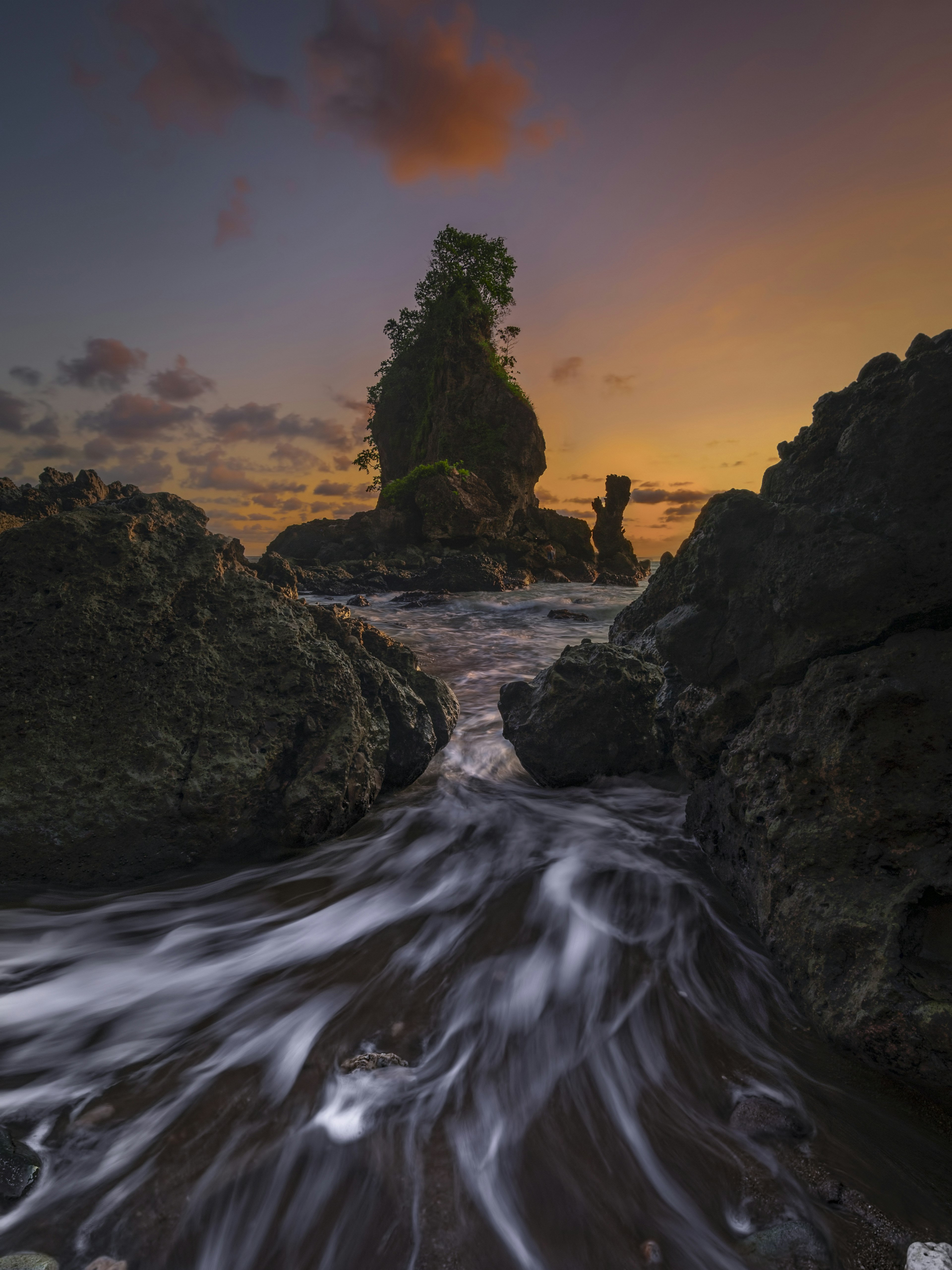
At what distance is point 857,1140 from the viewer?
1913 mm

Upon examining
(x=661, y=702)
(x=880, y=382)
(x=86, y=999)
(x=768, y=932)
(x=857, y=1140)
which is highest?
(x=880, y=382)

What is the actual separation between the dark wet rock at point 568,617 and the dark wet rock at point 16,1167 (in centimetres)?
1667

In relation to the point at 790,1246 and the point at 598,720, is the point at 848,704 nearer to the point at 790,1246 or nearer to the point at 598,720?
the point at 790,1246

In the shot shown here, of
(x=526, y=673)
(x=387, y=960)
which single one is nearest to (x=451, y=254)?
(x=526, y=673)

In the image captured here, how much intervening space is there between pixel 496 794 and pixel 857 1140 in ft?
10.7

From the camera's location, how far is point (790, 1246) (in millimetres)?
1586

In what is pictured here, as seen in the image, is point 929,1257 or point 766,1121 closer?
point 929,1257

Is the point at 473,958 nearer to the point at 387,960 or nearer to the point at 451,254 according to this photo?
the point at 387,960

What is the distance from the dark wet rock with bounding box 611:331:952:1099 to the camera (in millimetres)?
2213

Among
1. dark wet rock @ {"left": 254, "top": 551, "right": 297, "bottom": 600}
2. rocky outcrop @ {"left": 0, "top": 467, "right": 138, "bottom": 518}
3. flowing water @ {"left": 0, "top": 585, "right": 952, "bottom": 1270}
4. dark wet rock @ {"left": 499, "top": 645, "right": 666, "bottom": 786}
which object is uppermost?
rocky outcrop @ {"left": 0, "top": 467, "right": 138, "bottom": 518}

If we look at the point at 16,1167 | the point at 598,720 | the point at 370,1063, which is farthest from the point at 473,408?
the point at 16,1167

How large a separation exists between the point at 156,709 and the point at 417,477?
29.9m

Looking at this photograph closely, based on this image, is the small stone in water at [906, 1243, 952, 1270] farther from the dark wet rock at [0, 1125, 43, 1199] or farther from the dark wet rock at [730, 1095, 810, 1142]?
the dark wet rock at [0, 1125, 43, 1199]

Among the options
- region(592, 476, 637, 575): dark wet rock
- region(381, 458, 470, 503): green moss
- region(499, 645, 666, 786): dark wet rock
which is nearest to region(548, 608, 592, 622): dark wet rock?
region(499, 645, 666, 786): dark wet rock
